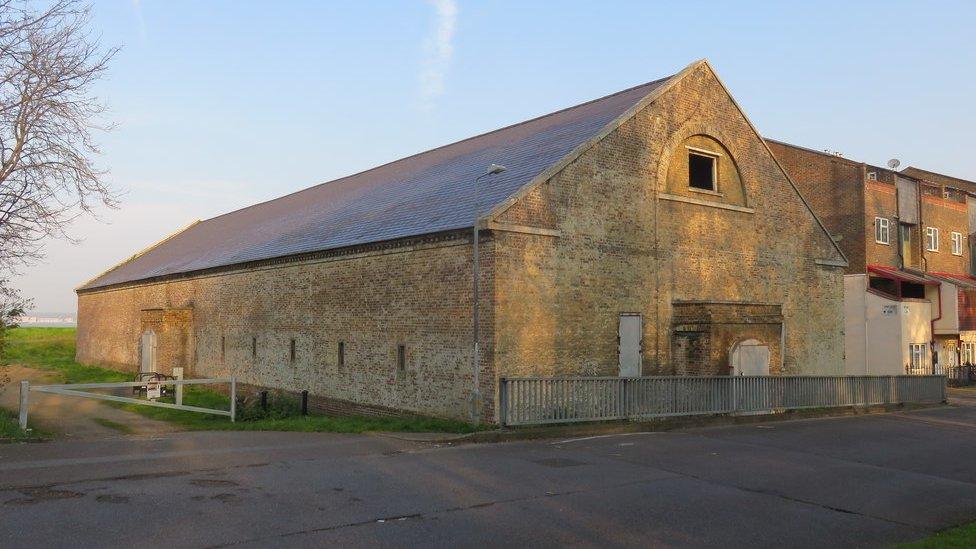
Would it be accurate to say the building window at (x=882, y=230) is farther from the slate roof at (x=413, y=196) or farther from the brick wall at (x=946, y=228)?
the slate roof at (x=413, y=196)

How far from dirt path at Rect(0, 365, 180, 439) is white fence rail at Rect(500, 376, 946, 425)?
843 cm

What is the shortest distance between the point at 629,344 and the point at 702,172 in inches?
277

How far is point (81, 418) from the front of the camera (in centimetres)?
1986

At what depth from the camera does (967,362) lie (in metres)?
40.3

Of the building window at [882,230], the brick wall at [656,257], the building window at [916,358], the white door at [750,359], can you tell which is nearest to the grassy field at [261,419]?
the brick wall at [656,257]

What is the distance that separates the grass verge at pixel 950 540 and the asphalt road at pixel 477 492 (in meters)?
0.40

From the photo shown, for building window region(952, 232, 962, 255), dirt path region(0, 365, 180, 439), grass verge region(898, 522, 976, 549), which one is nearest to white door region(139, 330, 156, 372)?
dirt path region(0, 365, 180, 439)

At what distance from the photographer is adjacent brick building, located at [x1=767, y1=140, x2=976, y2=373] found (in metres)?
35.3

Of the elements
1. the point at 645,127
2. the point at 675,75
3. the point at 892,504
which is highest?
the point at 675,75

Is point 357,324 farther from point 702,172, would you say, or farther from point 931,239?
point 931,239

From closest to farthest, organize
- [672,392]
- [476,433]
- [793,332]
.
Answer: [476,433]
[672,392]
[793,332]

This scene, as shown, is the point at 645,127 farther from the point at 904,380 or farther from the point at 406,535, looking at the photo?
the point at 406,535

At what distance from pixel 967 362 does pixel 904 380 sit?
66.4 ft

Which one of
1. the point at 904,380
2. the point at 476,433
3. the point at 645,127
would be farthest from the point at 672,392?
the point at 904,380
